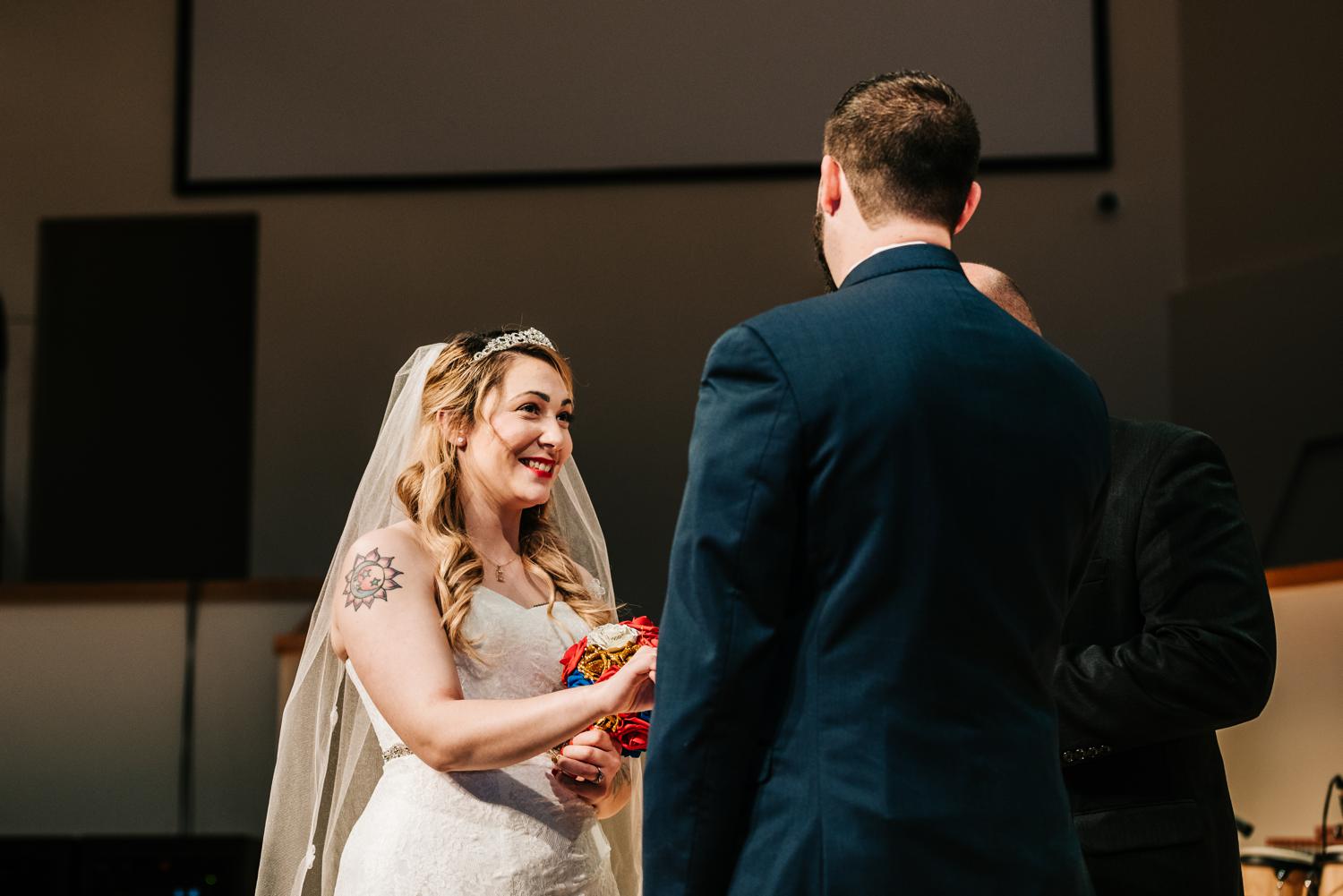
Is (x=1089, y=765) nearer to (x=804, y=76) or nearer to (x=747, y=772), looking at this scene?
(x=747, y=772)

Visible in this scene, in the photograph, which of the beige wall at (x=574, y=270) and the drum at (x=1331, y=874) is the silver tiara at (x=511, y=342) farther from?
the beige wall at (x=574, y=270)

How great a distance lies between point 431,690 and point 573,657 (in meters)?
0.22

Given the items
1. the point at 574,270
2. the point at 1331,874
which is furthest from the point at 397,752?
the point at 574,270

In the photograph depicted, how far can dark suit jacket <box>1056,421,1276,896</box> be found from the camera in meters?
1.84

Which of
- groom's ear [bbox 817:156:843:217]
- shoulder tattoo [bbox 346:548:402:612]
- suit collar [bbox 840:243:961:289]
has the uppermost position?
groom's ear [bbox 817:156:843:217]

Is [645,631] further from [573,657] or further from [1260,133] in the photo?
[1260,133]

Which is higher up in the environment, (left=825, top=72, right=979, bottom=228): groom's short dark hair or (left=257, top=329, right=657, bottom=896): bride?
(left=825, top=72, right=979, bottom=228): groom's short dark hair

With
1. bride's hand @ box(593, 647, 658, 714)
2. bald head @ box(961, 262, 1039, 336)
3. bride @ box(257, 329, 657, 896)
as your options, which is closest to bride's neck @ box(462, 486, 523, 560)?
bride @ box(257, 329, 657, 896)

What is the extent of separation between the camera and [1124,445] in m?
1.99

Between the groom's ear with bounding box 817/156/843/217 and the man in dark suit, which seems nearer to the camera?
the groom's ear with bounding box 817/156/843/217

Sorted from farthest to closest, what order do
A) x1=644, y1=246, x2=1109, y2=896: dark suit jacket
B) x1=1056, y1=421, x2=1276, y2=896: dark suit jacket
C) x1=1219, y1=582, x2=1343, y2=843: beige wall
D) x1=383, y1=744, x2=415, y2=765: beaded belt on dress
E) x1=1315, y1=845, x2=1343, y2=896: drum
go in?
x1=1219, y1=582, x2=1343, y2=843: beige wall, x1=1315, y1=845, x2=1343, y2=896: drum, x1=383, y1=744, x2=415, y2=765: beaded belt on dress, x1=1056, y1=421, x2=1276, y2=896: dark suit jacket, x1=644, y1=246, x2=1109, y2=896: dark suit jacket

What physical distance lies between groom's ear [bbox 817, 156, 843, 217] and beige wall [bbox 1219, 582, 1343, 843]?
2.79 meters

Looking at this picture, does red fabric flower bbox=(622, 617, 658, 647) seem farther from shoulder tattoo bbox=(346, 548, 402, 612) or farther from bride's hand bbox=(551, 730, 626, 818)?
shoulder tattoo bbox=(346, 548, 402, 612)

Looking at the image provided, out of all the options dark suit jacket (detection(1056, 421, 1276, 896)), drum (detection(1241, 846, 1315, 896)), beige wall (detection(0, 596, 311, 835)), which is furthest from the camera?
Result: beige wall (detection(0, 596, 311, 835))
